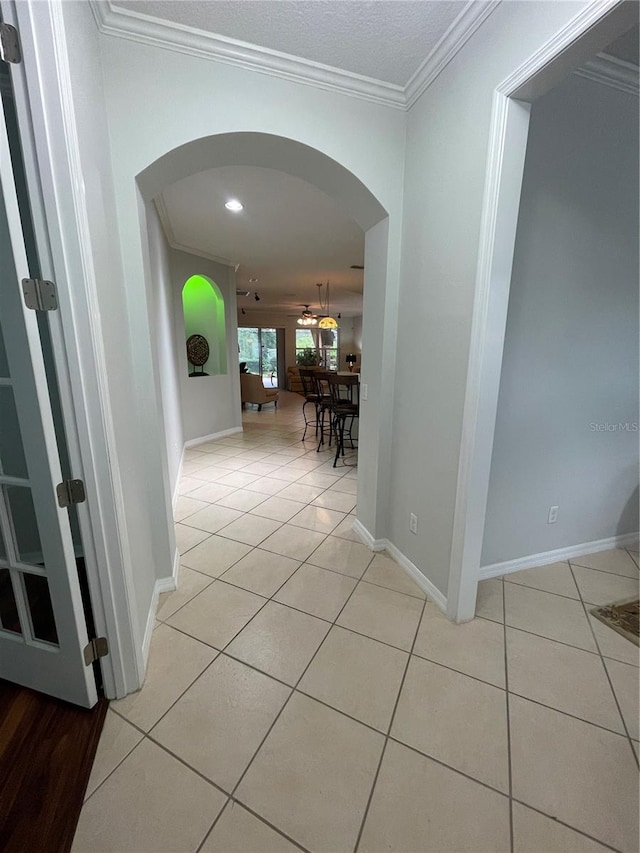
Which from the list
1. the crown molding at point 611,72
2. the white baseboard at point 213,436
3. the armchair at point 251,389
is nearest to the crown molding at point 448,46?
the crown molding at point 611,72

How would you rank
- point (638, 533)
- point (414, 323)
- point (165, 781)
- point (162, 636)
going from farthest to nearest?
point (638, 533)
point (414, 323)
point (162, 636)
point (165, 781)

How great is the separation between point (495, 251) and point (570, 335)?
0.88 meters

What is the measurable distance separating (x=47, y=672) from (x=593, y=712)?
210cm

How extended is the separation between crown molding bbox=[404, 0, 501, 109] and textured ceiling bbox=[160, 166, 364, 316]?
1.28 meters

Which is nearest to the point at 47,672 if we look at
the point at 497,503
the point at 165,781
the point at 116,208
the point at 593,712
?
the point at 165,781

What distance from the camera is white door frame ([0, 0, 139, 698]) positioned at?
36.8 inches

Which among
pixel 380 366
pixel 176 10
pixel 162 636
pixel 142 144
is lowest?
pixel 162 636

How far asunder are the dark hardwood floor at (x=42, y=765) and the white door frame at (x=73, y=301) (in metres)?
0.15

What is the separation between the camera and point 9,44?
0.90 metres

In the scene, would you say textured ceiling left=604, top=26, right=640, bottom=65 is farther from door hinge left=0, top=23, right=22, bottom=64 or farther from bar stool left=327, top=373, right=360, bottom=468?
bar stool left=327, top=373, right=360, bottom=468

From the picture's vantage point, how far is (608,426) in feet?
7.04

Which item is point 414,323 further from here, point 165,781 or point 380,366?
point 165,781

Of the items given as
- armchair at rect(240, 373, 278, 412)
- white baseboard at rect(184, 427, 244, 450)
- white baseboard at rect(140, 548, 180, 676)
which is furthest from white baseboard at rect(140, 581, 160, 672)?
armchair at rect(240, 373, 278, 412)

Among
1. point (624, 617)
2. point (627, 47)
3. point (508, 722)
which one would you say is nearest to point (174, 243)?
point (627, 47)
